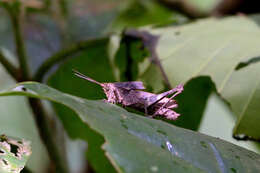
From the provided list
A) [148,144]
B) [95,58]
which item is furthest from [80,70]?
[148,144]

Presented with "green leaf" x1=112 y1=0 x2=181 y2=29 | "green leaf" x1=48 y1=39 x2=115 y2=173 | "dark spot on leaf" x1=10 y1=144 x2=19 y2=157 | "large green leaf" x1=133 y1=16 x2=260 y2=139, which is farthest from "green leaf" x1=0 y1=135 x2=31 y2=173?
"green leaf" x1=112 y1=0 x2=181 y2=29

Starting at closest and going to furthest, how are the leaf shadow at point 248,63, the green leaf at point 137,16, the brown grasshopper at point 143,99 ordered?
the brown grasshopper at point 143,99 → the leaf shadow at point 248,63 → the green leaf at point 137,16

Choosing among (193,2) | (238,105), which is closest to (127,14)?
(193,2)

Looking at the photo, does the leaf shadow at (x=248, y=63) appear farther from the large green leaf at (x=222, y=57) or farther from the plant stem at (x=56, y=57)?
the plant stem at (x=56, y=57)

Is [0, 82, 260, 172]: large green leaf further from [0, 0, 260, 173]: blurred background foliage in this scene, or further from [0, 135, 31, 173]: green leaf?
[0, 0, 260, 173]: blurred background foliage

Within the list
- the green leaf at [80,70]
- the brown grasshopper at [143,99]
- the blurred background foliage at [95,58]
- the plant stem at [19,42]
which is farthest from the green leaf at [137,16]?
the brown grasshopper at [143,99]

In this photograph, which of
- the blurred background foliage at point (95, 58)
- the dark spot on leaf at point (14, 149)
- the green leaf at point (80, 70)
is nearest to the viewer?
the dark spot on leaf at point (14, 149)

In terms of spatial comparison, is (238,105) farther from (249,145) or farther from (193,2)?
(193,2)
